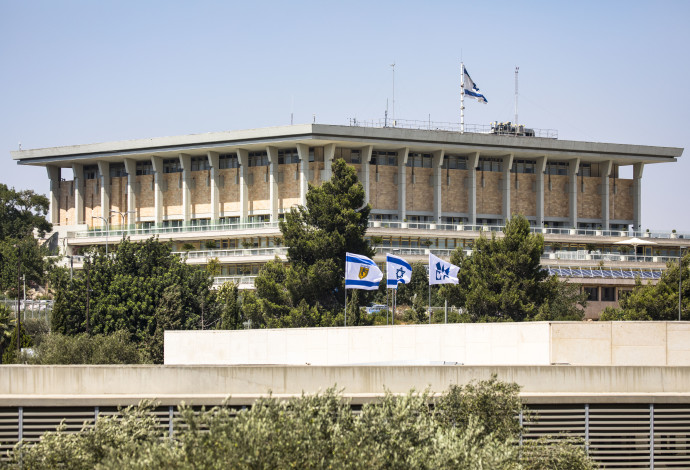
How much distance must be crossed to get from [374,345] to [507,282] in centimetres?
3191

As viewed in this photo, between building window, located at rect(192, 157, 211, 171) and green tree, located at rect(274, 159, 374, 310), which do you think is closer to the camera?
green tree, located at rect(274, 159, 374, 310)

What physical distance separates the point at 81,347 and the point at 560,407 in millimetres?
32123

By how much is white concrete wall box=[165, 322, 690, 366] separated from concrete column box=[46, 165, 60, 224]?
Result: 72.1 m

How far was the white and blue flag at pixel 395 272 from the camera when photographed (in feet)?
169

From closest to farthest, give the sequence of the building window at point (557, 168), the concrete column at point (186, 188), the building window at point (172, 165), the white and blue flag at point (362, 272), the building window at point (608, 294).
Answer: the white and blue flag at point (362, 272) < the building window at point (608, 294) < the concrete column at point (186, 188) < the building window at point (172, 165) < the building window at point (557, 168)

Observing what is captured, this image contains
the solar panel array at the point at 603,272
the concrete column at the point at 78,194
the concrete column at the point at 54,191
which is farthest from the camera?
the concrete column at the point at 54,191

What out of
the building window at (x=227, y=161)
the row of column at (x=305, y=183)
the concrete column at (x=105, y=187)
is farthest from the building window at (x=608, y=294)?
the concrete column at (x=105, y=187)

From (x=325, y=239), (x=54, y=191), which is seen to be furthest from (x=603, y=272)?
(x=54, y=191)

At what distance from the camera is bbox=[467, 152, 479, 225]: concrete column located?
4053 inches

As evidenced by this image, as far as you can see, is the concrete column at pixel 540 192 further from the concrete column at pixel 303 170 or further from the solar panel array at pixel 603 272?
the concrete column at pixel 303 170

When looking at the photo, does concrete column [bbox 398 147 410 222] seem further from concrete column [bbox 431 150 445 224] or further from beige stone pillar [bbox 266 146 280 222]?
beige stone pillar [bbox 266 146 280 222]

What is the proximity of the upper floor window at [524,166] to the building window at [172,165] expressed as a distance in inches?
1258

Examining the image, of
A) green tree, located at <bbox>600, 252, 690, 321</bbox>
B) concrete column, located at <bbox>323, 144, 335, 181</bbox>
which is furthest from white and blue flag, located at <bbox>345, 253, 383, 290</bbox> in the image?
concrete column, located at <bbox>323, 144, 335, 181</bbox>

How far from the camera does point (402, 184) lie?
333 feet
